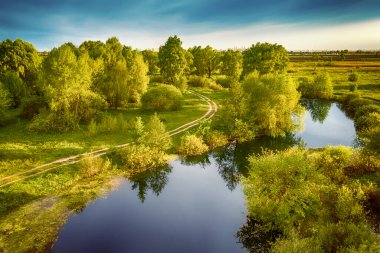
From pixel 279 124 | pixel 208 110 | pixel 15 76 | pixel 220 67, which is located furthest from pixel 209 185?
pixel 220 67

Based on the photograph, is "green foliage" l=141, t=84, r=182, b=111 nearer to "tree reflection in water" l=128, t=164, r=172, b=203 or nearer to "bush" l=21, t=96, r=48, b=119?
"bush" l=21, t=96, r=48, b=119

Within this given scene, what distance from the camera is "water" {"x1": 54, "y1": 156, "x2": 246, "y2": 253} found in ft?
81.0

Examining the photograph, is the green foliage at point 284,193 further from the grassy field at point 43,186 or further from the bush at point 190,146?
the bush at point 190,146

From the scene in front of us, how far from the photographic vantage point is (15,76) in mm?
61688

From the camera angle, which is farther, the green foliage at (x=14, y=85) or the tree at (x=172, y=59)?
the tree at (x=172, y=59)

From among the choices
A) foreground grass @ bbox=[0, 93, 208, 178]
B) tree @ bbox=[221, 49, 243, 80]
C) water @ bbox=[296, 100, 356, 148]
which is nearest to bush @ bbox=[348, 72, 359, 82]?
water @ bbox=[296, 100, 356, 148]

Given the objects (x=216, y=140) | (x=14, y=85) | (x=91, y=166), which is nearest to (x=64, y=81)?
(x=14, y=85)

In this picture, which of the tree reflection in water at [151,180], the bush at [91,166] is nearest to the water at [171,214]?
the tree reflection in water at [151,180]

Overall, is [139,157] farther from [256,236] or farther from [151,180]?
[256,236]

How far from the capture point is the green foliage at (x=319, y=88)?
88250mm

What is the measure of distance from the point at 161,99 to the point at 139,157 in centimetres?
2892

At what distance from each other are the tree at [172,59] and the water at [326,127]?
118 feet

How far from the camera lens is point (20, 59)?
6725cm

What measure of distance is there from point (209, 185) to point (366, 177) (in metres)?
17.4
